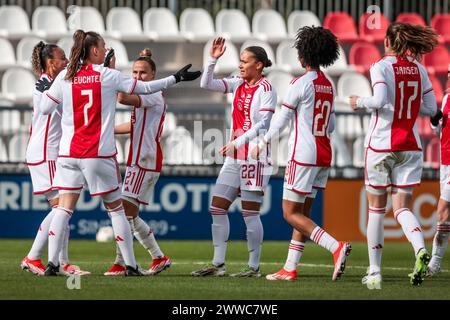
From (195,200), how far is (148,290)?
7.58m

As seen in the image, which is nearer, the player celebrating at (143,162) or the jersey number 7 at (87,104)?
the jersey number 7 at (87,104)

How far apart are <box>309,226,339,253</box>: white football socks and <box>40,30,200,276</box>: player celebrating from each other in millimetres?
1559

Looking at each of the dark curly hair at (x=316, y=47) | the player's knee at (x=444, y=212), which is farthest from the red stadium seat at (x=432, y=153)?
the dark curly hair at (x=316, y=47)

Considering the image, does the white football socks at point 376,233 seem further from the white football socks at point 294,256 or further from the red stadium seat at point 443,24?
the red stadium seat at point 443,24

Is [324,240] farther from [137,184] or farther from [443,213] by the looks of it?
[443,213]

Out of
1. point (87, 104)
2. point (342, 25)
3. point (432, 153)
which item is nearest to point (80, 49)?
point (87, 104)

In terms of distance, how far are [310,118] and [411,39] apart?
1082 millimetres

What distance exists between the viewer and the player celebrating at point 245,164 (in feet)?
34.8

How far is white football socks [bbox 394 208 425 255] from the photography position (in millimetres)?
9516

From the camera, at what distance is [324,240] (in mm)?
9766

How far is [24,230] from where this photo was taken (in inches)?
640

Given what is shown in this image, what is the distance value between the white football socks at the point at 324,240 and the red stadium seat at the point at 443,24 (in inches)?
505

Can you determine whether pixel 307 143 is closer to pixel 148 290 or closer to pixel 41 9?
pixel 148 290

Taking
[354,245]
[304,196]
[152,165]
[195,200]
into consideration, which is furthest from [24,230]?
[304,196]
